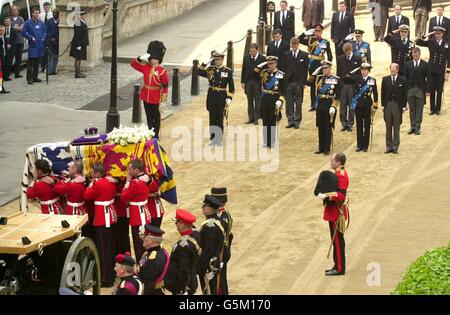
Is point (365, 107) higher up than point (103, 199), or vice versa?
point (103, 199)

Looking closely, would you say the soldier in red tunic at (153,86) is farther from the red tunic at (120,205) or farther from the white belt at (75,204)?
the white belt at (75,204)

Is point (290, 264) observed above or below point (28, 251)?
below

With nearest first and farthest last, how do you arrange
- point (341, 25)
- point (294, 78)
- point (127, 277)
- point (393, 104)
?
point (127, 277)
point (393, 104)
point (294, 78)
point (341, 25)

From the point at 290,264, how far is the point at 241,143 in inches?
305

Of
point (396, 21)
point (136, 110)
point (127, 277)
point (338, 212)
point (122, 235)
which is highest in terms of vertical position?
point (396, 21)

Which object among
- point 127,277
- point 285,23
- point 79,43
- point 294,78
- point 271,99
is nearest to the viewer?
point 127,277

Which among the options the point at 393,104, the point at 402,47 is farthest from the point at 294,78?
the point at 402,47

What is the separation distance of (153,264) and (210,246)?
55.0 inches

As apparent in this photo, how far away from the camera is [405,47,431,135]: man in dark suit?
26469 mm

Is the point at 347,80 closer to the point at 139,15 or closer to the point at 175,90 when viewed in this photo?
the point at 175,90

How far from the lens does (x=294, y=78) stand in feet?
89.2
